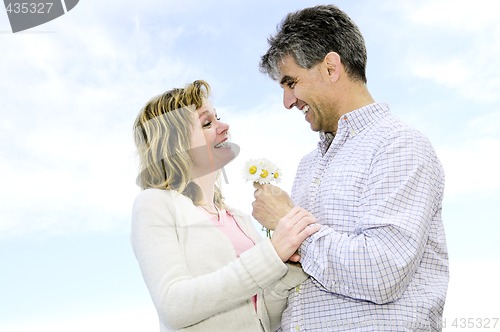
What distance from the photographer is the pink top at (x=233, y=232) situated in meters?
2.88

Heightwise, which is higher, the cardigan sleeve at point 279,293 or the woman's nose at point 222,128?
the woman's nose at point 222,128

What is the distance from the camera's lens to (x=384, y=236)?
234 cm

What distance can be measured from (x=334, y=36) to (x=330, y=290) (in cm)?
122

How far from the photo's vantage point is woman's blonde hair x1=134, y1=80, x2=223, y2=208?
2885mm

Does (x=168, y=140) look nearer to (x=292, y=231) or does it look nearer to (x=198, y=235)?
(x=198, y=235)

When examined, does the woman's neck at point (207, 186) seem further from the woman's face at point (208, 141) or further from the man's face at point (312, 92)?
the man's face at point (312, 92)

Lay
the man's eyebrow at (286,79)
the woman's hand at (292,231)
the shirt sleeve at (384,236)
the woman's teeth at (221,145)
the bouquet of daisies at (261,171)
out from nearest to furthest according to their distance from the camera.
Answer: the shirt sleeve at (384,236), the woman's hand at (292,231), the bouquet of daisies at (261,171), the man's eyebrow at (286,79), the woman's teeth at (221,145)

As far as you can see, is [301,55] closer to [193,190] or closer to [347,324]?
[193,190]

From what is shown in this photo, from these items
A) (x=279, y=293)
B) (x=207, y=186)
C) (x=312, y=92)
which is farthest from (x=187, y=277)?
(x=312, y=92)

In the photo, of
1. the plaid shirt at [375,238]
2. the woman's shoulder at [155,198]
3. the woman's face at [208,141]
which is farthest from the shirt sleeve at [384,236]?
the woman's face at [208,141]

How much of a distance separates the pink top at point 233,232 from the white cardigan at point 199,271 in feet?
0.20

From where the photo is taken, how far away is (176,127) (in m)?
2.93

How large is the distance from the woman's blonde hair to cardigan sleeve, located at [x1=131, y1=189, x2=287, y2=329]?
0.31 metres

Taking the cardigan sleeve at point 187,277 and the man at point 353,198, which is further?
the cardigan sleeve at point 187,277
